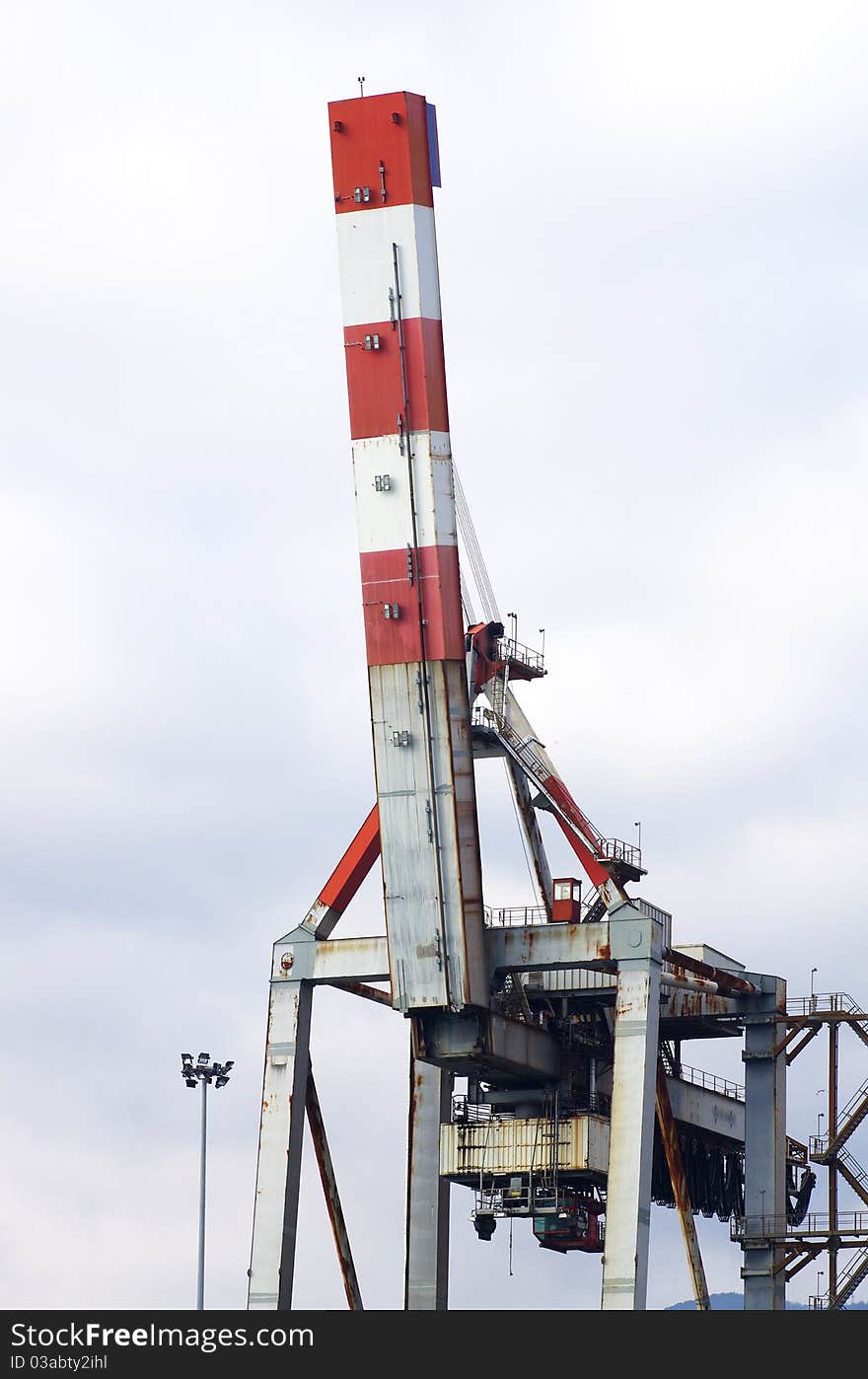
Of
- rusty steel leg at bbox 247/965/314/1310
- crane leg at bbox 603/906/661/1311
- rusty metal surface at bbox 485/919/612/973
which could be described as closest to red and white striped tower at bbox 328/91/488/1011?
rusty metal surface at bbox 485/919/612/973

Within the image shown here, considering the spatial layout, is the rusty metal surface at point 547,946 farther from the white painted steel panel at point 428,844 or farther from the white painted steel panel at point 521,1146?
the white painted steel panel at point 521,1146

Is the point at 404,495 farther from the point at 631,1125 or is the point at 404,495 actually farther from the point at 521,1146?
the point at 521,1146

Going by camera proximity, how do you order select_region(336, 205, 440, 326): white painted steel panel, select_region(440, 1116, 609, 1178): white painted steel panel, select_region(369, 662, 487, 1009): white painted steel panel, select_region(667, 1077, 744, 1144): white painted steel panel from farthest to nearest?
select_region(667, 1077, 744, 1144): white painted steel panel, select_region(440, 1116, 609, 1178): white painted steel panel, select_region(336, 205, 440, 326): white painted steel panel, select_region(369, 662, 487, 1009): white painted steel panel

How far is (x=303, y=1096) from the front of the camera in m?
79.6

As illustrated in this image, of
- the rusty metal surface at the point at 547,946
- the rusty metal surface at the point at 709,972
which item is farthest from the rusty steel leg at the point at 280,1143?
the rusty metal surface at the point at 709,972

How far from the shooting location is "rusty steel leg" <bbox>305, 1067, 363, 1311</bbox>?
268 ft

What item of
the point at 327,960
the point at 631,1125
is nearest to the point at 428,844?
the point at 327,960

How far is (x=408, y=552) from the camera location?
76.3 meters

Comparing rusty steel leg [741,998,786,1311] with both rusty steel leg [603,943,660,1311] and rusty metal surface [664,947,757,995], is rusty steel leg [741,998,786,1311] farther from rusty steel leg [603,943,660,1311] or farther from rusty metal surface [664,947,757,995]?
rusty steel leg [603,943,660,1311]

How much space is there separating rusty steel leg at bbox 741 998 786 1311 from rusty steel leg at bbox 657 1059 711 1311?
577 cm

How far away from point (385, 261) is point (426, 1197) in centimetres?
2985

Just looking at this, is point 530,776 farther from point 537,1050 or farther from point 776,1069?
point 776,1069
